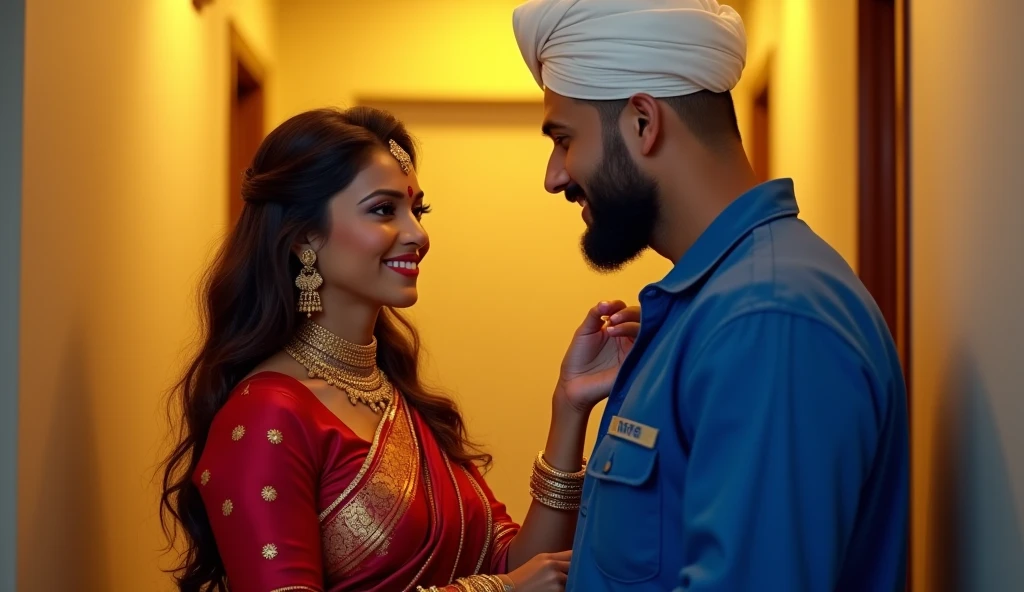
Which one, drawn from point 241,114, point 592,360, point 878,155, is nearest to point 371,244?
point 592,360

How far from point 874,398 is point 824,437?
0.09m

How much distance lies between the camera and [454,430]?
2.13 metres

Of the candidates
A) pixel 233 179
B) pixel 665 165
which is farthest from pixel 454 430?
pixel 233 179

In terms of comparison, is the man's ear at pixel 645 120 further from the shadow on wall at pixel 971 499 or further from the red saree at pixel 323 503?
the red saree at pixel 323 503

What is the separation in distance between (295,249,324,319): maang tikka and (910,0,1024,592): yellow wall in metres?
1.02

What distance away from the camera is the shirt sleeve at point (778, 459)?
1.05m

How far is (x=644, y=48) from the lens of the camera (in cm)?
139

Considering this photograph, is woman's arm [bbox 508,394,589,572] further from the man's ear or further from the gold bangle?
the man's ear

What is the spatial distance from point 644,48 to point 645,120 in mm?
93

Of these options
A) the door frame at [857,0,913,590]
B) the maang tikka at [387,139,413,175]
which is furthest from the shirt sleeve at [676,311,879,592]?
the door frame at [857,0,913,590]

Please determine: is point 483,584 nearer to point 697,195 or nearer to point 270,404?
point 270,404

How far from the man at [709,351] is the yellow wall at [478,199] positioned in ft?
8.37

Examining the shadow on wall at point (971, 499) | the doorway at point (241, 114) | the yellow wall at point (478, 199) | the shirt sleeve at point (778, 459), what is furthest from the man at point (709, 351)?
the yellow wall at point (478, 199)

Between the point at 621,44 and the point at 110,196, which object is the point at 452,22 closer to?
the point at 110,196
